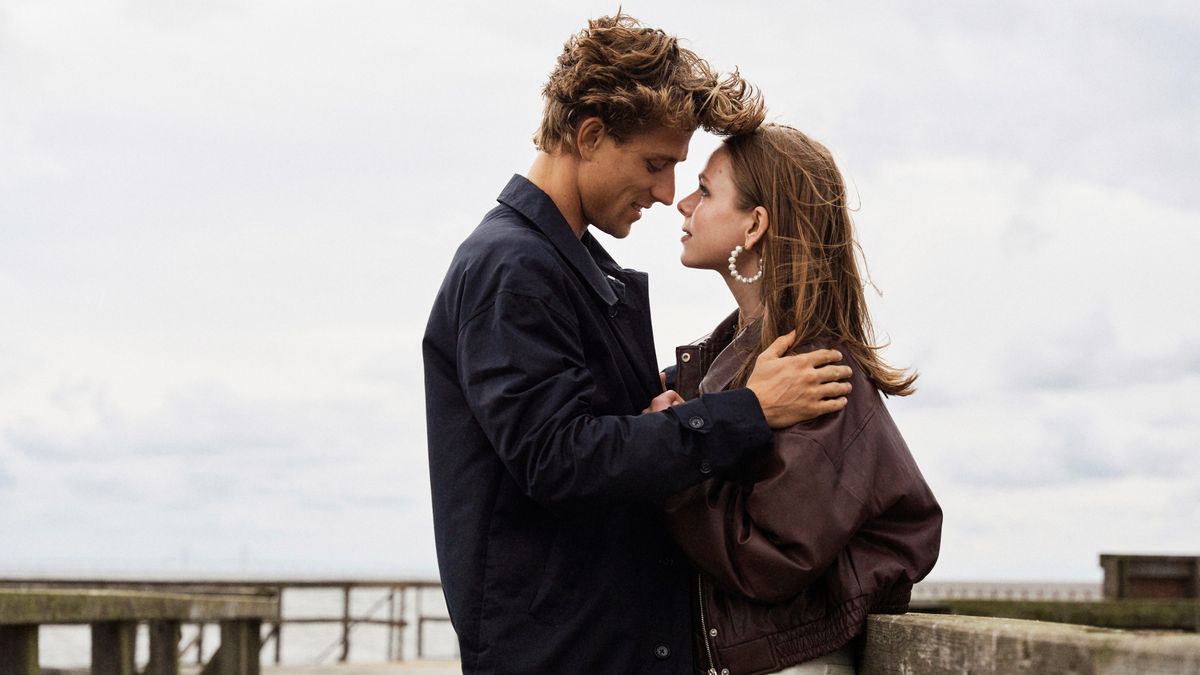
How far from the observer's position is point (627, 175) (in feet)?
9.62

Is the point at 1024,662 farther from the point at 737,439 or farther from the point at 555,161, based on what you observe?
the point at 555,161

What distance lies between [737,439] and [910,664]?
45cm

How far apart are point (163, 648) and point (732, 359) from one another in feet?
10.7

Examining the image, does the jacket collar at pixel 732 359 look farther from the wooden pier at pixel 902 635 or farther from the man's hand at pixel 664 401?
the wooden pier at pixel 902 635

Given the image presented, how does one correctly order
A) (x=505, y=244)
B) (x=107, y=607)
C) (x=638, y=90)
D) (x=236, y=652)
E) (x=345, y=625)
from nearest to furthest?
1. (x=505, y=244)
2. (x=638, y=90)
3. (x=107, y=607)
4. (x=236, y=652)
5. (x=345, y=625)

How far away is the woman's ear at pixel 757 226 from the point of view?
2723 mm

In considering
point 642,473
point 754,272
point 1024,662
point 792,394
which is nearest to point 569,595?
point 642,473

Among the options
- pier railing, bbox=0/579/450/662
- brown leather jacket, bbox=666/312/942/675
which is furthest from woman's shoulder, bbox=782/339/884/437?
pier railing, bbox=0/579/450/662

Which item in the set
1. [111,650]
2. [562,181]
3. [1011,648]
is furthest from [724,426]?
[111,650]

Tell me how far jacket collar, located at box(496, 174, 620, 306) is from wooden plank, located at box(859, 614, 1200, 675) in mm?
799

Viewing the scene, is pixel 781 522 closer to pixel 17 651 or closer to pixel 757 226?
pixel 757 226

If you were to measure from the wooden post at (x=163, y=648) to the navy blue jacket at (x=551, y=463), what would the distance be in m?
2.98

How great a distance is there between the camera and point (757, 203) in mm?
2758

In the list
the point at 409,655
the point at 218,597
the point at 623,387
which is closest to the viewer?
the point at 623,387
